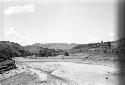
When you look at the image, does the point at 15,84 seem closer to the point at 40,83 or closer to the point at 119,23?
the point at 40,83

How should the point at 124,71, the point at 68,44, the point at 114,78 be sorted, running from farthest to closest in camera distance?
the point at 68,44
the point at 114,78
the point at 124,71

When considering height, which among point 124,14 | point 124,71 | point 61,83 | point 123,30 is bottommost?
point 61,83

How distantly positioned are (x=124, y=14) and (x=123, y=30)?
0.24m

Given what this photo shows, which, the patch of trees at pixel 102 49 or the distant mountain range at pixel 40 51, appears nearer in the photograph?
the distant mountain range at pixel 40 51

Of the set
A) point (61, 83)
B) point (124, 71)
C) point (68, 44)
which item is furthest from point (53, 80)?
point (68, 44)

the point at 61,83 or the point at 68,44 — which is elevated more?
the point at 68,44

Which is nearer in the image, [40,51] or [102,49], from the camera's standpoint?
[102,49]

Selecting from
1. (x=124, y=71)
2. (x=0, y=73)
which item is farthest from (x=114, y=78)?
(x=124, y=71)

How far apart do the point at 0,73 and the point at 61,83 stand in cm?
1009

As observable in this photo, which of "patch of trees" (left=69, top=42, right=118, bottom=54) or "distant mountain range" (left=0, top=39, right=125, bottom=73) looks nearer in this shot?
"distant mountain range" (left=0, top=39, right=125, bottom=73)

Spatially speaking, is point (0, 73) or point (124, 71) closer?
point (124, 71)

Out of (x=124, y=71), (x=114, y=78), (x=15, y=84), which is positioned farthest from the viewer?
(x=114, y=78)

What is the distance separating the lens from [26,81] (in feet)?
63.8

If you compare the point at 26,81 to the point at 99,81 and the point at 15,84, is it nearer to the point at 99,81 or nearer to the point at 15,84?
the point at 15,84
